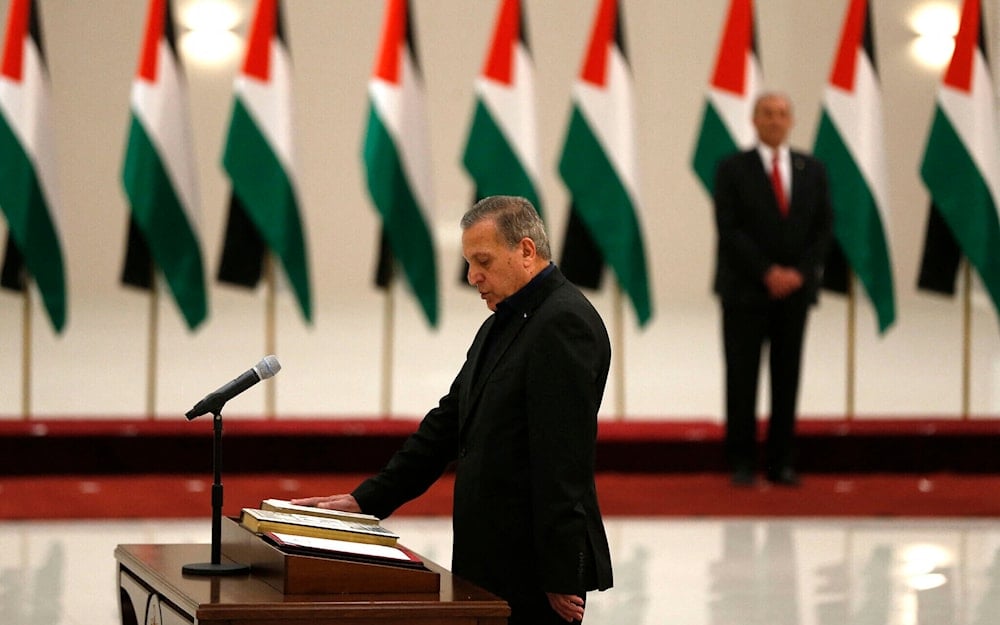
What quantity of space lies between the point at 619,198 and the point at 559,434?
5.05 m

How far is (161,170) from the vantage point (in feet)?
24.5

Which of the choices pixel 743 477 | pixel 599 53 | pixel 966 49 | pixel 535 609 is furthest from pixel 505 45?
pixel 535 609

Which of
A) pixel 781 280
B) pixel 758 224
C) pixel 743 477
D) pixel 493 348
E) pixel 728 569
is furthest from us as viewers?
pixel 743 477

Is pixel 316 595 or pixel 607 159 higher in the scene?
pixel 607 159

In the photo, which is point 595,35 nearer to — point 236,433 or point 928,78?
point 236,433

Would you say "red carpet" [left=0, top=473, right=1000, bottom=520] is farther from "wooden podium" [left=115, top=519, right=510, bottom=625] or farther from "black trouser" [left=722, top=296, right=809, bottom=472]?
"wooden podium" [left=115, top=519, right=510, bottom=625]

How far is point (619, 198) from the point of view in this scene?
778cm

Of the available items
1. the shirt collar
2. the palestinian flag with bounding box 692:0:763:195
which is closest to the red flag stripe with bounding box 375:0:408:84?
the palestinian flag with bounding box 692:0:763:195

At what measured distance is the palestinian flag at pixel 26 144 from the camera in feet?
24.2

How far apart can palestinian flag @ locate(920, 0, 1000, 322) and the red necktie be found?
4.70 ft

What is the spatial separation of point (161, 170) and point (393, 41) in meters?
1.26

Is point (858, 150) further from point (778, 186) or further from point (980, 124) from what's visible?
point (778, 186)

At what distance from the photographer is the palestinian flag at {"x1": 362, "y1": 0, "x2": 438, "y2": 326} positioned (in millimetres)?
7652

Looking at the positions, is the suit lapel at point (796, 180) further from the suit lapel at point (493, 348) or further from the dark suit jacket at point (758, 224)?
the suit lapel at point (493, 348)
